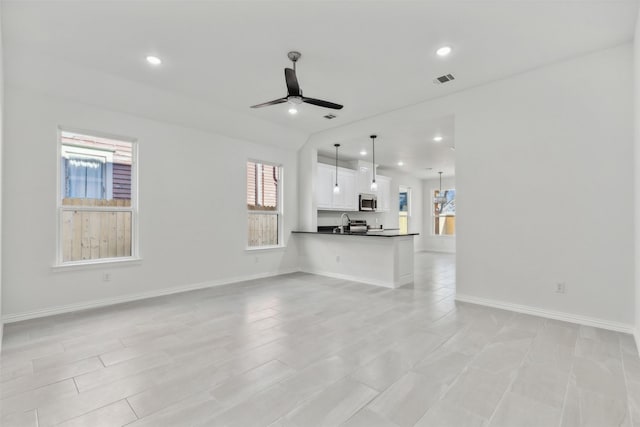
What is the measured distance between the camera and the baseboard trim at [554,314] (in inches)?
124

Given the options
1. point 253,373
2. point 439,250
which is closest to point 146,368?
point 253,373

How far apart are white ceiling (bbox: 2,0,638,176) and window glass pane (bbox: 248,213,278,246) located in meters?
2.67

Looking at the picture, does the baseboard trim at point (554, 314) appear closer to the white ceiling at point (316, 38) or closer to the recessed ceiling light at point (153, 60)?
the white ceiling at point (316, 38)

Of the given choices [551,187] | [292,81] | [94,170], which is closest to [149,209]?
[94,170]

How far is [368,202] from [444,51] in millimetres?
5411

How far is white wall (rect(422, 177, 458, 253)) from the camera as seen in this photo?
10836 mm

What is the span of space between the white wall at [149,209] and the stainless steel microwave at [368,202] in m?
2.28

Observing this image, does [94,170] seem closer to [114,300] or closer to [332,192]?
[114,300]

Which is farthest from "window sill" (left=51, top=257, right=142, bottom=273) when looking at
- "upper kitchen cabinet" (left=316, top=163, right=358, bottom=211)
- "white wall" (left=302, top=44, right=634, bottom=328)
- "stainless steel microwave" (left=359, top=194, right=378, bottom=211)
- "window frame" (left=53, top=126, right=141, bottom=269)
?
"stainless steel microwave" (left=359, top=194, right=378, bottom=211)

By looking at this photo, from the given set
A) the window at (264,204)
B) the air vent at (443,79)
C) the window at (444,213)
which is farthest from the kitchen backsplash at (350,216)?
the air vent at (443,79)

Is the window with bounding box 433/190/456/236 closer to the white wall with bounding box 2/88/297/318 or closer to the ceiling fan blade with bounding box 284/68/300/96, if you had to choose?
the white wall with bounding box 2/88/297/318

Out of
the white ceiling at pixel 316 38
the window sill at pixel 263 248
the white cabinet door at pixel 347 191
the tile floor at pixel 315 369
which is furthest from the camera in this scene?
the white cabinet door at pixel 347 191

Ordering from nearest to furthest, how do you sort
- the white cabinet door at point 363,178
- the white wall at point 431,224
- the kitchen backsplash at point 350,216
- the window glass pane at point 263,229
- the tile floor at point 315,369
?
the tile floor at point 315,369
the window glass pane at point 263,229
the kitchen backsplash at point 350,216
the white cabinet door at point 363,178
the white wall at point 431,224

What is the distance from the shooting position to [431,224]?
37.0 feet
